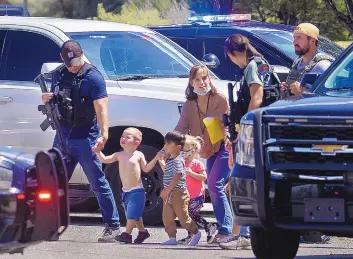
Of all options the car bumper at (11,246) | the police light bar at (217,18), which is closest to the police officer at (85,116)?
the car bumper at (11,246)

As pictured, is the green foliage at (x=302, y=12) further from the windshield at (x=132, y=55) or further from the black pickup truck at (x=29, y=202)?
the black pickup truck at (x=29, y=202)

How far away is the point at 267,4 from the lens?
30172 mm

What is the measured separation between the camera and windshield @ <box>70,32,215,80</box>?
11.3 metres

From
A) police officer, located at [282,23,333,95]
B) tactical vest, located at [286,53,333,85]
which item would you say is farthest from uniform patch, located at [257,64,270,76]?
tactical vest, located at [286,53,333,85]

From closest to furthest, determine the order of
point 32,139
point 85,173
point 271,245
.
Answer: point 271,245 → point 85,173 → point 32,139

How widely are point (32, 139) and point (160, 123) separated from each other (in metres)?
1.30

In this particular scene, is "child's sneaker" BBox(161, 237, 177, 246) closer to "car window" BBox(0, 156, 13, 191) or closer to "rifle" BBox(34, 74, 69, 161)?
"rifle" BBox(34, 74, 69, 161)

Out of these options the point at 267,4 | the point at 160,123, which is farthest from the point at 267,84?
the point at 267,4

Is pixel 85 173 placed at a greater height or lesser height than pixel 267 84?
lesser

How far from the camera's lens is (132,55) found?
1156 cm

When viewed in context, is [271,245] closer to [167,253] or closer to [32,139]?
[167,253]

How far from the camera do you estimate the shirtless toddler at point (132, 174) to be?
10.0 metres

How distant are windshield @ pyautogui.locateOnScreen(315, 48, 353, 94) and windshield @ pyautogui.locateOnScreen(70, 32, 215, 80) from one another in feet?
10.4

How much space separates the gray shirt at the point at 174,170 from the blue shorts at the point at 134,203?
307 millimetres
